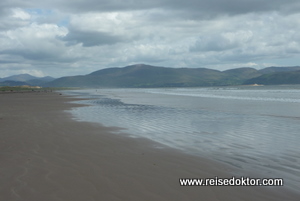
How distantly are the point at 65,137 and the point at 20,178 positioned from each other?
592 cm

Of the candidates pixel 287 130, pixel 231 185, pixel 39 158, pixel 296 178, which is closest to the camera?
pixel 231 185

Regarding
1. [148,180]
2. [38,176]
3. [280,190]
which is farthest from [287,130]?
[38,176]

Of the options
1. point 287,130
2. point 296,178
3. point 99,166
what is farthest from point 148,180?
point 287,130

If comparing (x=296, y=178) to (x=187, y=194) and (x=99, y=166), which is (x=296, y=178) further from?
(x=99, y=166)

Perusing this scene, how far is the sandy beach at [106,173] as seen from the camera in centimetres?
573

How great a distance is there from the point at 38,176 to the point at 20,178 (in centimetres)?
40

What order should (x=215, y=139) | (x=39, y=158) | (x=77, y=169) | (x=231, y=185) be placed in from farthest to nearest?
1. (x=215, y=139)
2. (x=39, y=158)
3. (x=77, y=169)
4. (x=231, y=185)

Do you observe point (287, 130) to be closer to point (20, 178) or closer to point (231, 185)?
point (231, 185)

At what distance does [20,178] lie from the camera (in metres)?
6.69

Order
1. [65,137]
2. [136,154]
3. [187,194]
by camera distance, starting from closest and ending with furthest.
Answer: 1. [187,194]
2. [136,154]
3. [65,137]

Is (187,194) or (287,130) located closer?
(187,194)

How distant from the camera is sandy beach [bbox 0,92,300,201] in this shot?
5727 mm

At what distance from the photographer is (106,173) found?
282 inches

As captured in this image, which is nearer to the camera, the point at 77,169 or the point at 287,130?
the point at 77,169
